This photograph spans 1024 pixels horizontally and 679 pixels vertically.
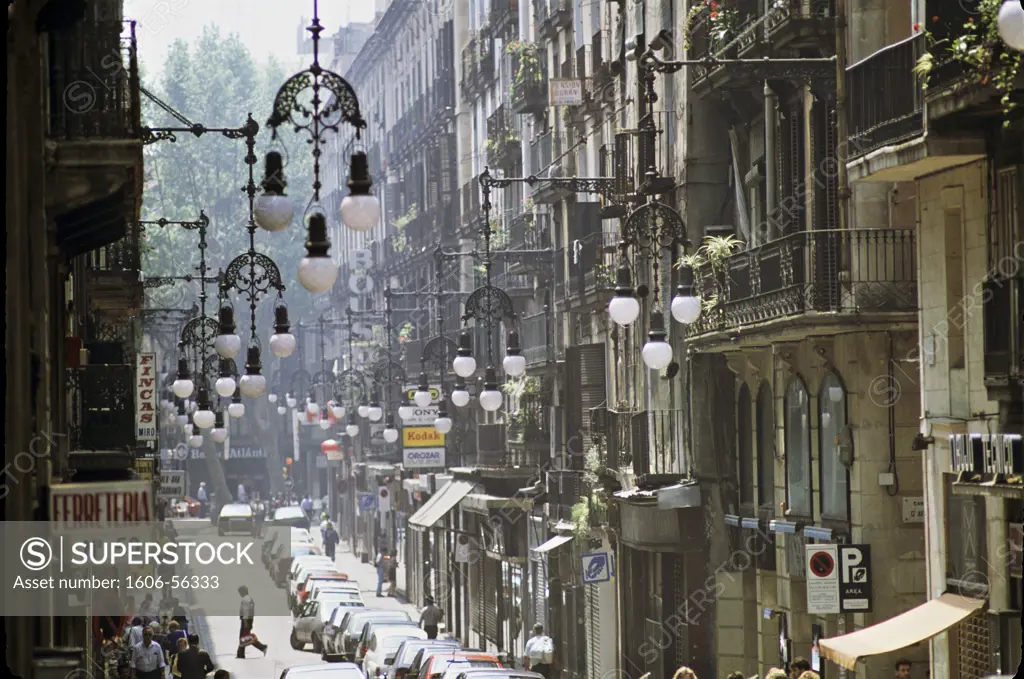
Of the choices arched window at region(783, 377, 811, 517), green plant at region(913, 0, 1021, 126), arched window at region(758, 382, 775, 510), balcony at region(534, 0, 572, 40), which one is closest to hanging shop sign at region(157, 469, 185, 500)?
balcony at region(534, 0, 572, 40)

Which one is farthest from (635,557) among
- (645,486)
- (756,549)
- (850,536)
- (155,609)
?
(155,609)

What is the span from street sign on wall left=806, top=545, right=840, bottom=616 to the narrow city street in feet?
47.7

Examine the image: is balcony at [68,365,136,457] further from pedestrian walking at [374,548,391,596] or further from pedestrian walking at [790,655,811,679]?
pedestrian walking at [374,548,391,596]

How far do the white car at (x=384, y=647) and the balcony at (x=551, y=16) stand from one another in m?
13.2

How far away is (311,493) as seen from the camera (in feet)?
400

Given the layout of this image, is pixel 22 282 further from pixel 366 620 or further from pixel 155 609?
pixel 155 609

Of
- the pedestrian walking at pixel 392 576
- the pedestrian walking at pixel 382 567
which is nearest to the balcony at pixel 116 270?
the pedestrian walking at pixel 382 567

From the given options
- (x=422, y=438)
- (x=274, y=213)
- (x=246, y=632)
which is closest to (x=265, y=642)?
(x=246, y=632)

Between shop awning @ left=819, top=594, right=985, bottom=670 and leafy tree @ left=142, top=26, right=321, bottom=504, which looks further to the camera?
leafy tree @ left=142, top=26, right=321, bottom=504

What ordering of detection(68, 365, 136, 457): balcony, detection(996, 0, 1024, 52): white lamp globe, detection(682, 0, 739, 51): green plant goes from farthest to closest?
1. detection(682, 0, 739, 51): green plant
2. detection(68, 365, 136, 457): balcony
3. detection(996, 0, 1024, 52): white lamp globe

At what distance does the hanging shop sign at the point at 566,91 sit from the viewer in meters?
39.1

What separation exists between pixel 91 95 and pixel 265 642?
33459 millimetres

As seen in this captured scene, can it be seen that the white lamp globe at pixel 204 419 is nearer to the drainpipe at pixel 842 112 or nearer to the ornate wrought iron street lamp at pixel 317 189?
the drainpipe at pixel 842 112

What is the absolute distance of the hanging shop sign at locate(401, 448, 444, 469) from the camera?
50531 mm
